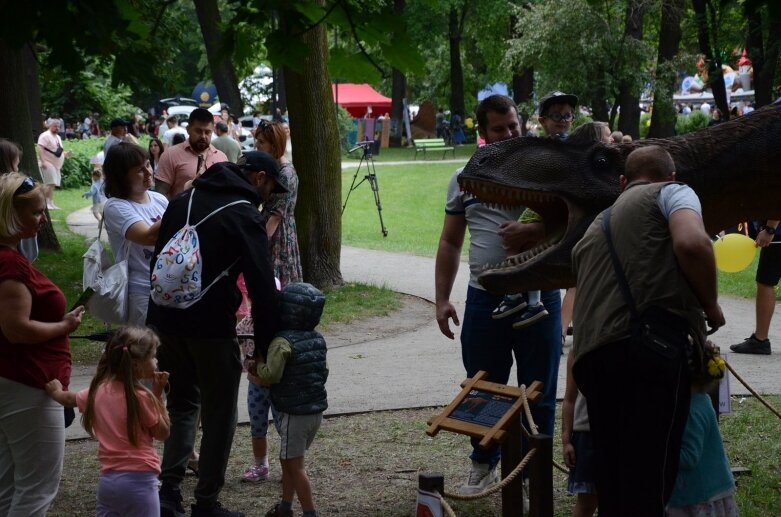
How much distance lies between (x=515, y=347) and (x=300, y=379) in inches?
47.6

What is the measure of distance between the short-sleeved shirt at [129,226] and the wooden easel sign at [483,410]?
7.55 ft

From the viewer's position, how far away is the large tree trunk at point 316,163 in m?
12.9

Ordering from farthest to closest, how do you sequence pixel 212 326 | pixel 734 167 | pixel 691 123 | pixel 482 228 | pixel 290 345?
pixel 691 123 → pixel 482 228 → pixel 212 326 → pixel 290 345 → pixel 734 167

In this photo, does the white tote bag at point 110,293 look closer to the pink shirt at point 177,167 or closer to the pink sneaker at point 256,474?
the pink sneaker at point 256,474

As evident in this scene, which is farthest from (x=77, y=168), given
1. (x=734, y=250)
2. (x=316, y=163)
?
(x=734, y=250)

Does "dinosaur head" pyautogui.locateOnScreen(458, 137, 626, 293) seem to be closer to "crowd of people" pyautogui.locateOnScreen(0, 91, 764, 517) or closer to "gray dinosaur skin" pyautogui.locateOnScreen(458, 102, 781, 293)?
"gray dinosaur skin" pyautogui.locateOnScreen(458, 102, 781, 293)

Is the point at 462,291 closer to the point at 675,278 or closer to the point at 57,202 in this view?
the point at 675,278

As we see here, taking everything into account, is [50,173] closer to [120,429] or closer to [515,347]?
[515,347]

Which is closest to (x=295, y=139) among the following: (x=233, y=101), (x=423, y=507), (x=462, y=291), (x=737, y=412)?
(x=462, y=291)

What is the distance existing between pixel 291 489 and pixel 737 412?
3915 mm

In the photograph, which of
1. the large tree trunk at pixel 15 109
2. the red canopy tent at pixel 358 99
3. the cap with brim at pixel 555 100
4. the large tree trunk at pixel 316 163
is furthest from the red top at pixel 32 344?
the red canopy tent at pixel 358 99

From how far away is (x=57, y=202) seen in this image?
28734 millimetres

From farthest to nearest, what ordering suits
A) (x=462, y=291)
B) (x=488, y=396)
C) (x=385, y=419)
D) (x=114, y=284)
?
1. (x=462, y=291)
2. (x=385, y=419)
3. (x=114, y=284)
4. (x=488, y=396)

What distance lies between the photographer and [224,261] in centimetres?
567
